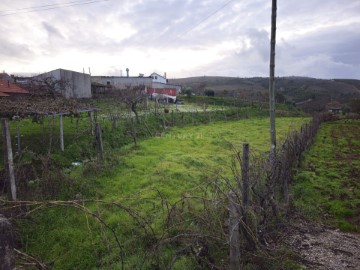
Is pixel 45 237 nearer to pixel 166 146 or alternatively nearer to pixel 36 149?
pixel 36 149

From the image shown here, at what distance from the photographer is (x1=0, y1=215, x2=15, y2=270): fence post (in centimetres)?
139

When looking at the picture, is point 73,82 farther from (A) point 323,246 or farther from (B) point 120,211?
(A) point 323,246

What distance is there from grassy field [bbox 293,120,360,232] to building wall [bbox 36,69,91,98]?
2313 cm

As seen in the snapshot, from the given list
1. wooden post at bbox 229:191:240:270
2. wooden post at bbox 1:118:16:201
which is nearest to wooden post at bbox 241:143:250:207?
wooden post at bbox 229:191:240:270

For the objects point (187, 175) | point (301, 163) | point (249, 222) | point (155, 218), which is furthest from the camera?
point (301, 163)

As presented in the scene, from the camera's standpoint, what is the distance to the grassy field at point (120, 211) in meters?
4.68

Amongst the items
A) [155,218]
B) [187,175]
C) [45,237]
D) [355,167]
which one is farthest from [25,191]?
[355,167]

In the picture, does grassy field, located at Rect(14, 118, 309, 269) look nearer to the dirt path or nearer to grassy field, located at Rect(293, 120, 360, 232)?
the dirt path

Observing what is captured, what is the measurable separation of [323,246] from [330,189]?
4290 mm

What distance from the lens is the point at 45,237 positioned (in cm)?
547

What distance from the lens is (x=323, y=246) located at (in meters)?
4.82

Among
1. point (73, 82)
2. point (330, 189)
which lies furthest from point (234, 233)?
point (73, 82)

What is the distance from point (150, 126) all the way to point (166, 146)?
549 cm

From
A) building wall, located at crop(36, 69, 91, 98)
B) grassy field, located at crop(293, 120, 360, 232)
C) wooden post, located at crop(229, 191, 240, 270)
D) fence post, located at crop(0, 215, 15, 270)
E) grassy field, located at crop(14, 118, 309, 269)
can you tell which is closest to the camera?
fence post, located at crop(0, 215, 15, 270)
